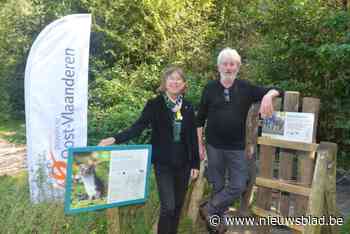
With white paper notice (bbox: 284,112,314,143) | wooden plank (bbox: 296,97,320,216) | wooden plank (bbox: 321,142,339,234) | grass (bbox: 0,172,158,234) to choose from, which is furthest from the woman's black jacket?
wooden plank (bbox: 321,142,339,234)

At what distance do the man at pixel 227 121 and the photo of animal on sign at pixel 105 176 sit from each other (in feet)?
2.31

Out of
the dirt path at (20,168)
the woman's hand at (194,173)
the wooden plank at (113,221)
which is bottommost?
the dirt path at (20,168)

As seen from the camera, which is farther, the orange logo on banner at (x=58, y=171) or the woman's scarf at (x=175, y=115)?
the orange logo on banner at (x=58, y=171)

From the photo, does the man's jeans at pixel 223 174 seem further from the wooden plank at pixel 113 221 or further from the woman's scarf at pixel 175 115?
the wooden plank at pixel 113 221

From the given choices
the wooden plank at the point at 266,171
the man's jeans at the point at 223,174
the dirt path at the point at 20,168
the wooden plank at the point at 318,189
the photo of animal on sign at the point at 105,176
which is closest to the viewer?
the photo of animal on sign at the point at 105,176

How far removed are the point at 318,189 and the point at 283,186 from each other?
0.56 m

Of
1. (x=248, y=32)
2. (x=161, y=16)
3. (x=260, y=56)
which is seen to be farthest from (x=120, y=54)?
(x=260, y=56)

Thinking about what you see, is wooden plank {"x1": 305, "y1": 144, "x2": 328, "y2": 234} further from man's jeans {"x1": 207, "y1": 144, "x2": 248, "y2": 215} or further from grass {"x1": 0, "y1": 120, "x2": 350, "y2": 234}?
grass {"x1": 0, "y1": 120, "x2": 350, "y2": 234}

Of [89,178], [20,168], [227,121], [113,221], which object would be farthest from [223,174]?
[20,168]

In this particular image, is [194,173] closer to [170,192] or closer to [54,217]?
[170,192]

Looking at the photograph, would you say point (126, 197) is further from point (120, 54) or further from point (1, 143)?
point (1, 143)

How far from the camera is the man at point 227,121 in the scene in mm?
3828

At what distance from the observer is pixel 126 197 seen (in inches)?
147

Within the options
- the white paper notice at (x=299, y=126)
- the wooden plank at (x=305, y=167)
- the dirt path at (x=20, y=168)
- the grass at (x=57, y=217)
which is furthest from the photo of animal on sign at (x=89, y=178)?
the wooden plank at (x=305, y=167)
